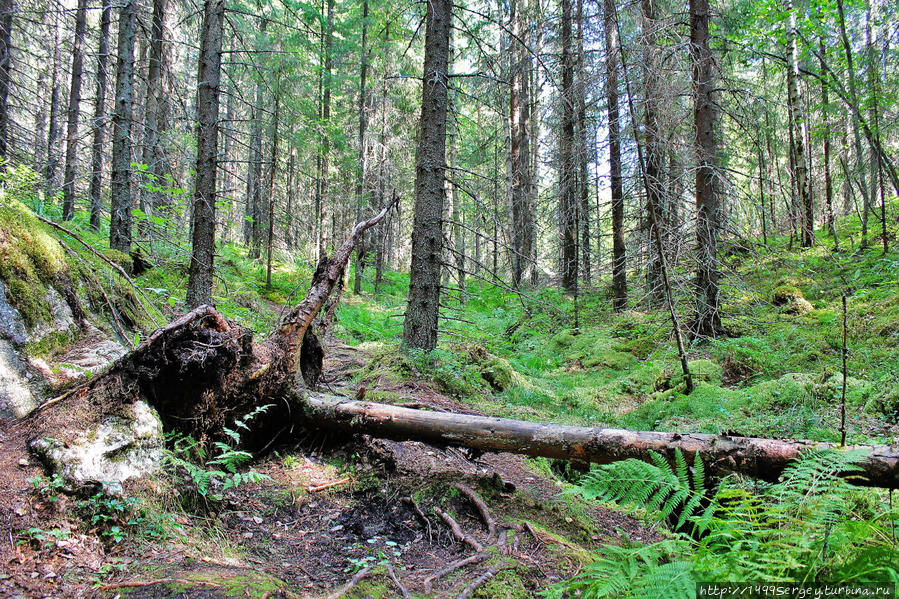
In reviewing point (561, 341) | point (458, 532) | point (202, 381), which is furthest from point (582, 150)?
point (202, 381)

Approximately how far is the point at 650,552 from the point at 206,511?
2565mm

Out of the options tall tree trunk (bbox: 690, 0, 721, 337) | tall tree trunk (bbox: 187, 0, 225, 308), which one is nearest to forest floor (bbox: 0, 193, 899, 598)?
tall tree trunk (bbox: 690, 0, 721, 337)

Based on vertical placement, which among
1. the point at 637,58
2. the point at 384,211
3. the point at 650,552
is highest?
the point at 637,58

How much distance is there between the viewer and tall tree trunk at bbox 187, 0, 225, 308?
7.36m

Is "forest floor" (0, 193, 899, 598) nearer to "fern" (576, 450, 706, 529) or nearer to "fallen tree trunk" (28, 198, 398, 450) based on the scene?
"fallen tree trunk" (28, 198, 398, 450)

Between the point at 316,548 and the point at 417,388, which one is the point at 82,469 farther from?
the point at 417,388

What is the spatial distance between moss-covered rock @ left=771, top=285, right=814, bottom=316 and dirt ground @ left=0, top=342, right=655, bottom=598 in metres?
7.40

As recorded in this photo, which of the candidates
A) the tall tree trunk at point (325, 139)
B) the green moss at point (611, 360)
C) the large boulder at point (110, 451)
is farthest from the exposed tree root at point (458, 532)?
the tall tree trunk at point (325, 139)

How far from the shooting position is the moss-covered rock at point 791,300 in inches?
337

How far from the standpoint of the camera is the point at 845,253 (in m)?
11.6

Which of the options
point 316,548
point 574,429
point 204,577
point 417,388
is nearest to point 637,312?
point 417,388

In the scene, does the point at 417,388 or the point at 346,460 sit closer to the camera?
the point at 346,460

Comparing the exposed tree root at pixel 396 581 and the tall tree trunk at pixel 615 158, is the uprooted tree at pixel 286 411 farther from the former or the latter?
the tall tree trunk at pixel 615 158

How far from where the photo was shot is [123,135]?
8430 mm
